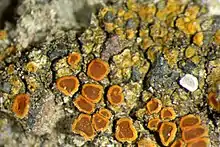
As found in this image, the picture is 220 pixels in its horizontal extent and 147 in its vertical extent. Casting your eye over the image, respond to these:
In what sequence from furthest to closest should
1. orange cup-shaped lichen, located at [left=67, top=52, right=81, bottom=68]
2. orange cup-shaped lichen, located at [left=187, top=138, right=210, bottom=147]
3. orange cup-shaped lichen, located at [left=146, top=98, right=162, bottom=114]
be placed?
orange cup-shaped lichen, located at [left=67, top=52, right=81, bottom=68]
orange cup-shaped lichen, located at [left=146, top=98, right=162, bottom=114]
orange cup-shaped lichen, located at [left=187, top=138, right=210, bottom=147]

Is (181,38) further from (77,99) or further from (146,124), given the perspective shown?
(77,99)

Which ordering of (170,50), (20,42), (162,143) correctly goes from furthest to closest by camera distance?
1. (20,42)
2. (170,50)
3. (162,143)

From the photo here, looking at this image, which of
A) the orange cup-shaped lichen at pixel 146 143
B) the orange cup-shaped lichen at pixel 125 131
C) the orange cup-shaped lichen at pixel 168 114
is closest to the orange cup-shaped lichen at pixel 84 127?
the orange cup-shaped lichen at pixel 125 131

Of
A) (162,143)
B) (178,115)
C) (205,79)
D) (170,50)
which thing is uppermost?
(170,50)

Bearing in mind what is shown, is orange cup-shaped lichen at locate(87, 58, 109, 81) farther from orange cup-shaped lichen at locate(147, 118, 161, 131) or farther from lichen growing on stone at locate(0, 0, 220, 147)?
orange cup-shaped lichen at locate(147, 118, 161, 131)

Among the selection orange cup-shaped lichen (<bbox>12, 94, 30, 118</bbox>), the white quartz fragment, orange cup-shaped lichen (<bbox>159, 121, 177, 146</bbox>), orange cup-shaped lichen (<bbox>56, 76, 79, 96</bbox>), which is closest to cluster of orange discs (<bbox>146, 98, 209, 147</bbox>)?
orange cup-shaped lichen (<bbox>159, 121, 177, 146</bbox>)

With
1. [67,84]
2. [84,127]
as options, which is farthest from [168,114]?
[67,84]

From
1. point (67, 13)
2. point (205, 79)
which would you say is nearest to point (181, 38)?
point (205, 79)
